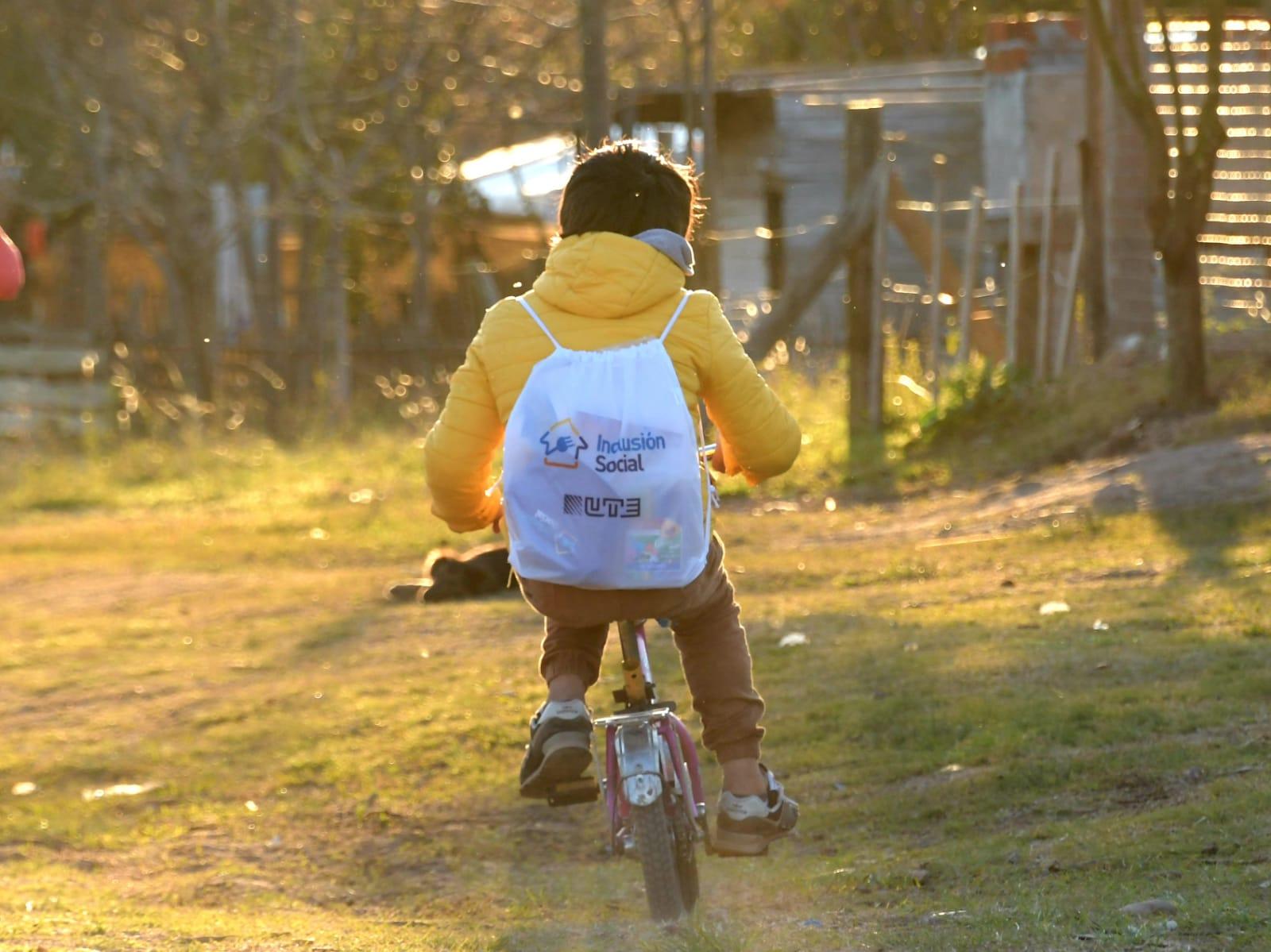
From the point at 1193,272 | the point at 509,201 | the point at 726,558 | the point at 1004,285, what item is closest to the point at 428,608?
the point at 726,558

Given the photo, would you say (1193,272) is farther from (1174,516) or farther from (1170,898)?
(1170,898)

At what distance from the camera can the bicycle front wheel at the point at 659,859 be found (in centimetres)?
421

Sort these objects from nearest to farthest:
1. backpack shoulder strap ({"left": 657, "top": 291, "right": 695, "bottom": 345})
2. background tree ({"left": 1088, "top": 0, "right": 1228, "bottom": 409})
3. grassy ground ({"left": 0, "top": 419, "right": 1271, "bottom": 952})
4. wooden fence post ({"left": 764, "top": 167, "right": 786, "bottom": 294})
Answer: backpack shoulder strap ({"left": 657, "top": 291, "right": 695, "bottom": 345}) → grassy ground ({"left": 0, "top": 419, "right": 1271, "bottom": 952}) → background tree ({"left": 1088, "top": 0, "right": 1228, "bottom": 409}) → wooden fence post ({"left": 764, "top": 167, "right": 786, "bottom": 294})

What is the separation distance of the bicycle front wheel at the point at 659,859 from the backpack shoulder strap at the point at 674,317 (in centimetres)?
102

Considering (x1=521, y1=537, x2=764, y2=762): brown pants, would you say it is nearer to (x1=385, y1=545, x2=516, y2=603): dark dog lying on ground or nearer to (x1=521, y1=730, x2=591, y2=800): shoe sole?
(x1=521, y1=730, x2=591, y2=800): shoe sole

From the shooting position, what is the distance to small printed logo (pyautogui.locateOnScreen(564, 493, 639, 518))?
3.97 metres

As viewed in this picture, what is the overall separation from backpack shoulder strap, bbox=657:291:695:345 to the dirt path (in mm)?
5887

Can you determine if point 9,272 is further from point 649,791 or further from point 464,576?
point 464,576

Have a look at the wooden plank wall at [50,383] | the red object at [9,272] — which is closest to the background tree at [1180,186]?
the red object at [9,272]

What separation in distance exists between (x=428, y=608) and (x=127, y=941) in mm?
5022

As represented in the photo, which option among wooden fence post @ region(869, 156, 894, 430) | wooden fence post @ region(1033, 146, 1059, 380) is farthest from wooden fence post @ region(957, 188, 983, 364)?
wooden fence post @ region(869, 156, 894, 430)

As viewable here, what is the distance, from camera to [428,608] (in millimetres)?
9680

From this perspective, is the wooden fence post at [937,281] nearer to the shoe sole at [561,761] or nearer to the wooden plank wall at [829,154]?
the wooden plank wall at [829,154]

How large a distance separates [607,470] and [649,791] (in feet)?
2.46
